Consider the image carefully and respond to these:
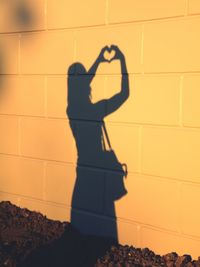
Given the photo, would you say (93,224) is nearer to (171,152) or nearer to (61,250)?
(61,250)

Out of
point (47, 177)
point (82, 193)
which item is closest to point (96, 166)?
point (82, 193)

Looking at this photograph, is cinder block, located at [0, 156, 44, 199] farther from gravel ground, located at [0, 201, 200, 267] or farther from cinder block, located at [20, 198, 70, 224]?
gravel ground, located at [0, 201, 200, 267]

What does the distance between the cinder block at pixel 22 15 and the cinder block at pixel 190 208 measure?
5.23 feet

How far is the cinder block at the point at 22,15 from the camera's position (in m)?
3.18

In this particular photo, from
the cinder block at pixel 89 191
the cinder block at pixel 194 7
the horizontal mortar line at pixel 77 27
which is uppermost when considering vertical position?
the cinder block at pixel 194 7

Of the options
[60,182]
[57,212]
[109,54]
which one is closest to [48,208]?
[57,212]

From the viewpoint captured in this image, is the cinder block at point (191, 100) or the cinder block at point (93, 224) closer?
the cinder block at point (191, 100)

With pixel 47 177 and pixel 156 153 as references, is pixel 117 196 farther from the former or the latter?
pixel 47 177

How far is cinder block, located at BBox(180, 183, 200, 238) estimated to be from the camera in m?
2.55

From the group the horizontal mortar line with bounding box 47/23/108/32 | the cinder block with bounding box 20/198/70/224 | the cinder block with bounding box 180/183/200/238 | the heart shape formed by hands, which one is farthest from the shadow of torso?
the cinder block with bounding box 180/183/200/238

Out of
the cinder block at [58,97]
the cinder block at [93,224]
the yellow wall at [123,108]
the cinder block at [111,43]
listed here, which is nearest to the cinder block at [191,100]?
the yellow wall at [123,108]

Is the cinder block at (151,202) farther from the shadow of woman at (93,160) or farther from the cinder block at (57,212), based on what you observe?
the cinder block at (57,212)

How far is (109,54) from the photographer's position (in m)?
2.82

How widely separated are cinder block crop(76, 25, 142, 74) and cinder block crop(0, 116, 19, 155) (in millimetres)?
812
